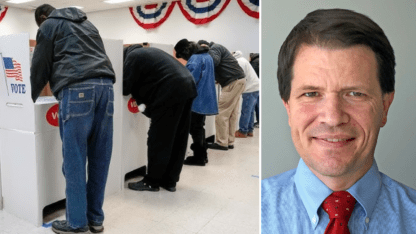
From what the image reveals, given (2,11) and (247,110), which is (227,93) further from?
(2,11)

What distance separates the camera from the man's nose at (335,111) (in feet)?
2.04

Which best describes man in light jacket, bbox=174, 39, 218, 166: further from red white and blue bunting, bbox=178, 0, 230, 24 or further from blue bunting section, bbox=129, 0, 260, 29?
red white and blue bunting, bbox=178, 0, 230, 24

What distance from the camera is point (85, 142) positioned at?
6.51 feet

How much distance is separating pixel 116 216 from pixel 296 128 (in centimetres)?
197

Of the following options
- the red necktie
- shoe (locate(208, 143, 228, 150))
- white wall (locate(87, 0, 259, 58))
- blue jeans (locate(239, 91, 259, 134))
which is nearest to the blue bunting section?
white wall (locate(87, 0, 259, 58))

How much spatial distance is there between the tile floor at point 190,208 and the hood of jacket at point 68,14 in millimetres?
1271

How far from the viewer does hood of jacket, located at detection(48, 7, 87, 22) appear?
6.27 feet

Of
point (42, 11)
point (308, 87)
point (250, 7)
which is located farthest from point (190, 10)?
point (308, 87)

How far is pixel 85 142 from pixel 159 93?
2.77ft

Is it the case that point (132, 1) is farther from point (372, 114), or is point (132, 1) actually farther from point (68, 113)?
point (372, 114)

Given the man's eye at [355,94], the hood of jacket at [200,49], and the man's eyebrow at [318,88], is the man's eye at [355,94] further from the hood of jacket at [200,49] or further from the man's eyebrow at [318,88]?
the hood of jacket at [200,49]

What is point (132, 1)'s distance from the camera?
8664mm

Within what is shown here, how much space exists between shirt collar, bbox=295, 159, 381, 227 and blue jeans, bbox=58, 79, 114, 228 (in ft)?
4.93

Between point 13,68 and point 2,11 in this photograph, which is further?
point 2,11
